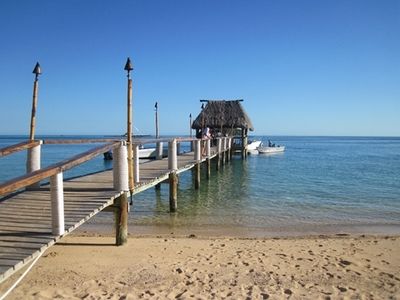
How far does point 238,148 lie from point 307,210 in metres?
22.6

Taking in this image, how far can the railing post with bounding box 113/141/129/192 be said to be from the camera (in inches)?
295

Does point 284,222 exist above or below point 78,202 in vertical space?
below

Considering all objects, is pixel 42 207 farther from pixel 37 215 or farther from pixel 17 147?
pixel 17 147

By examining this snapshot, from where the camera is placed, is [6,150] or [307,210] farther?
[307,210]

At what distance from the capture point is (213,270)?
22.1ft

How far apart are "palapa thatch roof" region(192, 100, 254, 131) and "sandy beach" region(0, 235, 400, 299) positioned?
26.2 metres

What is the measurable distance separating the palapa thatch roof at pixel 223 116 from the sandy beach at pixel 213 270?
26.2m

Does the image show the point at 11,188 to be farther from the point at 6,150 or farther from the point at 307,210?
the point at 307,210

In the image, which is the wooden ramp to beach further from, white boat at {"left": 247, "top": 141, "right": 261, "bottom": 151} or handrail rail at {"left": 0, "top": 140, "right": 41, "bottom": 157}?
white boat at {"left": 247, "top": 141, "right": 261, "bottom": 151}

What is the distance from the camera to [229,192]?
17781 millimetres

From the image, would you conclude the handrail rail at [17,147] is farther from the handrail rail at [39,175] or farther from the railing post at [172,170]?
the railing post at [172,170]

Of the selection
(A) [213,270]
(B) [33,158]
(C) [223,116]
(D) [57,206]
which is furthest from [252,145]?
(D) [57,206]

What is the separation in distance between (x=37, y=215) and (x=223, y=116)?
3036cm

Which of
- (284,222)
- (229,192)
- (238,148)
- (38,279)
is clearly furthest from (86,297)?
(238,148)
